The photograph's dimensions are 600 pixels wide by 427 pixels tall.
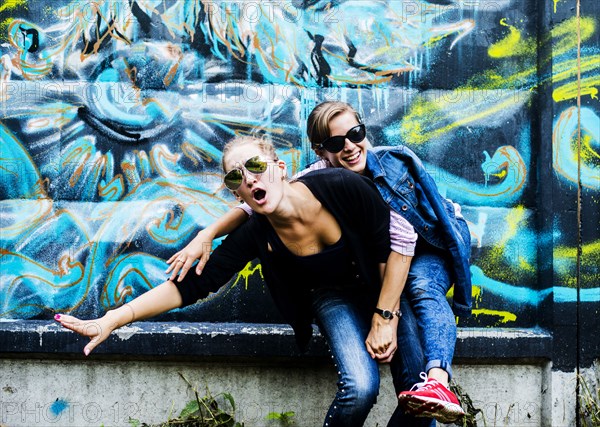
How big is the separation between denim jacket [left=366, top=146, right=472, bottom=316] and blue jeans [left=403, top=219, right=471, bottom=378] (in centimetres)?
7

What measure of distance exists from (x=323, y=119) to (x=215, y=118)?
1.25m

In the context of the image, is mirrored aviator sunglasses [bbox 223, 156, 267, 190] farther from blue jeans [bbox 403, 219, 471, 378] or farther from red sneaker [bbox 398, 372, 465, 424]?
red sneaker [bbox 398, 372, 465, 424]

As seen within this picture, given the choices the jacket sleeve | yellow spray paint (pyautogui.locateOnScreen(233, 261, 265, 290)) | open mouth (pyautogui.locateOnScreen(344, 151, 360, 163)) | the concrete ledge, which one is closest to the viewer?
the jacket sleeve

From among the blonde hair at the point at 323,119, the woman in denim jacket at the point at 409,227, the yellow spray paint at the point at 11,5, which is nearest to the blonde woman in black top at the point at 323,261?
the woman in denim jacket at the point at 409,227

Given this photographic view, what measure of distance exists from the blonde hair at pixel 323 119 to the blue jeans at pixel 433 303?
2.51 feet

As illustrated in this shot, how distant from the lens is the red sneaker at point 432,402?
9.29 feet

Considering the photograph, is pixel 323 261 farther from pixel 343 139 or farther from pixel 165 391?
pixel 165 391

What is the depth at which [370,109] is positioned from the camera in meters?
4.48

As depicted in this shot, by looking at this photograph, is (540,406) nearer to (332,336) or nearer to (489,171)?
(489,171)

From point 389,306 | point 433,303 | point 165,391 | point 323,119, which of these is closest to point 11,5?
point 323,119

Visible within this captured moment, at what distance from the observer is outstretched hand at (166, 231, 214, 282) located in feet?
11.0

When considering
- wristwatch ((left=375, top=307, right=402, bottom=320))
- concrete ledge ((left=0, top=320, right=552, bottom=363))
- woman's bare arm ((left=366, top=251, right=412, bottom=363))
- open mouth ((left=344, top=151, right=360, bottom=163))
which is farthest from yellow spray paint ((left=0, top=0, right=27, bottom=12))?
wristwatch ((left=375, top=307, right=402, bottom=320))

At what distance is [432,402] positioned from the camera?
9.27ft

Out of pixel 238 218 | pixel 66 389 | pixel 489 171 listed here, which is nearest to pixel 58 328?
pixel 66 389
